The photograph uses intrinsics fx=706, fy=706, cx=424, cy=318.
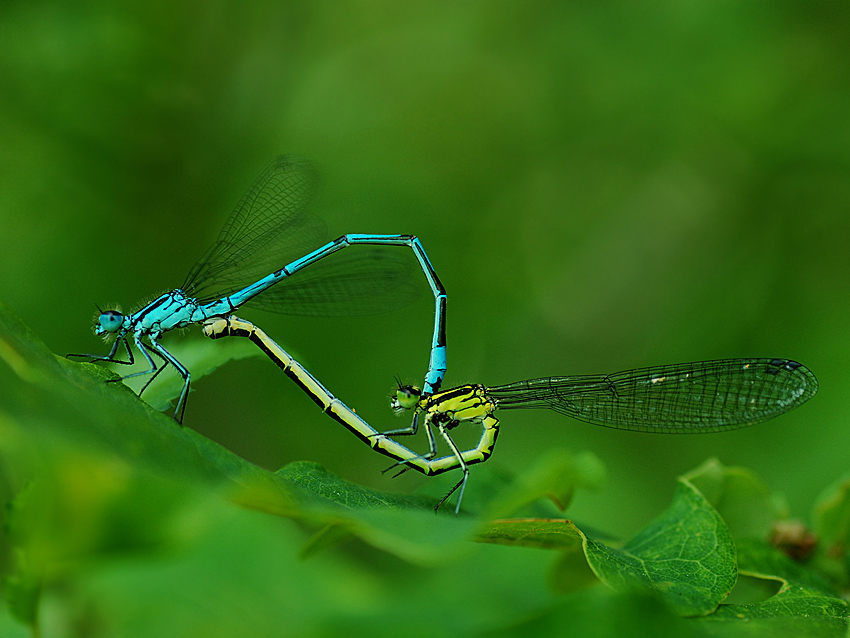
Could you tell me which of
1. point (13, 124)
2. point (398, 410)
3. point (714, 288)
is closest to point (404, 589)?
point (398, 410)

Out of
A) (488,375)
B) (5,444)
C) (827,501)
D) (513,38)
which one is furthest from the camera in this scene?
(513,38)

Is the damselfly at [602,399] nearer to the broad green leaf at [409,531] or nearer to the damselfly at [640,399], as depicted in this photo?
the damselfly at [640,399]

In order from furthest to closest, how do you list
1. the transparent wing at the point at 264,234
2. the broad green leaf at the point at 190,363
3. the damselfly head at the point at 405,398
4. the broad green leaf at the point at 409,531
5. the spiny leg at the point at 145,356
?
the transparent wing at the point at 264,234 → the damselfly head at the point at 405,398 → the spiny leg at the point at 145,356 → the broad green leaf at the point at 190,363 → the broad green leaf at the point at 409,531

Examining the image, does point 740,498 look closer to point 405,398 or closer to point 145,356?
point 405,398

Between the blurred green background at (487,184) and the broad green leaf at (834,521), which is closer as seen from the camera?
the broad green leaf at (834,521)

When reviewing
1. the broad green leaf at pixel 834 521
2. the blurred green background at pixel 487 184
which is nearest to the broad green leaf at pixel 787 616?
the broad green leaf at pixel 834 521

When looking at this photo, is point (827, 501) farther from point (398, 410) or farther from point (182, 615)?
point (182, 615)

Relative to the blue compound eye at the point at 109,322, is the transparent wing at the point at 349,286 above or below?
above
